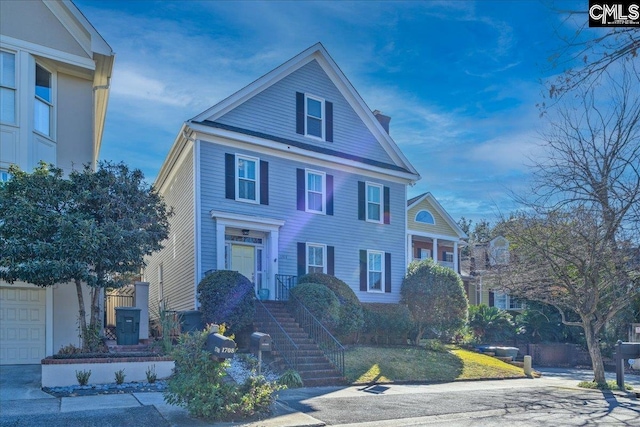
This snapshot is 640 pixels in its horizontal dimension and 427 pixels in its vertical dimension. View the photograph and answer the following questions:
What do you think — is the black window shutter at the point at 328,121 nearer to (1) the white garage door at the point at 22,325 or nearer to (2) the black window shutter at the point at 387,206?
(2) the black window shutter at the point at 387,206

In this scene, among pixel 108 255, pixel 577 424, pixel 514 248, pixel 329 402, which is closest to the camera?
pixel 577 424

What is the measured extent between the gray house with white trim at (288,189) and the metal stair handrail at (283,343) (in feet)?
9.16

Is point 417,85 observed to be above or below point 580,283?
above

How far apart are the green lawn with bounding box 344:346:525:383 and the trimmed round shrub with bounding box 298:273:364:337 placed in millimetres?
655

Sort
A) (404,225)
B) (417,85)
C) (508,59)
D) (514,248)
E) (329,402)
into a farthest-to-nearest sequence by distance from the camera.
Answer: (404,225)
(514,248)
(417,85)
(329,402)
(508,59)

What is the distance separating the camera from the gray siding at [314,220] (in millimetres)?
17109

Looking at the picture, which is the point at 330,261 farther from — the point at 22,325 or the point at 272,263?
the point at 22,325

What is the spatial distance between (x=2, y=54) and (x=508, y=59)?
44.2ft

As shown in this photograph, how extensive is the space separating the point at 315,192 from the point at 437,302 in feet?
20.2

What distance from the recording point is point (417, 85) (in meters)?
13.9

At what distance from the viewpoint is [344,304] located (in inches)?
665

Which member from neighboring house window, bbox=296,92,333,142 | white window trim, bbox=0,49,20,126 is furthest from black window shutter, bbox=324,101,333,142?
white window trim, bbox=0,49,20,126

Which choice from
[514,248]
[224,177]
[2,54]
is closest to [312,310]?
[224,177]

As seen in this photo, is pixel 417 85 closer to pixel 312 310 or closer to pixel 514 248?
pixel 514 248
